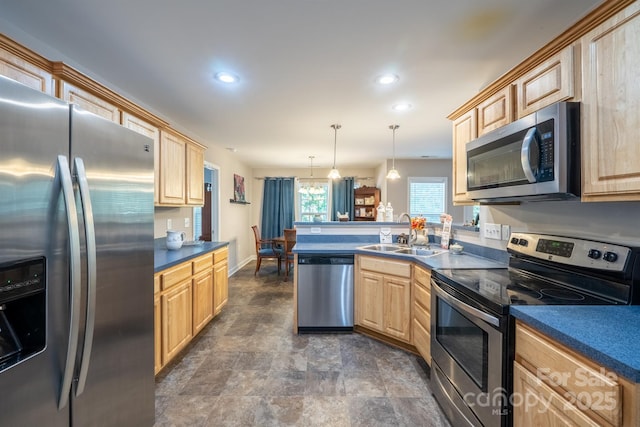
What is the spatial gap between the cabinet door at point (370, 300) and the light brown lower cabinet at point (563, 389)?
1423 millimetres

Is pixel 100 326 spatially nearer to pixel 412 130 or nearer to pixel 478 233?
pixel 478 233

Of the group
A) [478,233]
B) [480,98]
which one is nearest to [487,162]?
[480,98]

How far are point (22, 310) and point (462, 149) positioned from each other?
258 centimetres

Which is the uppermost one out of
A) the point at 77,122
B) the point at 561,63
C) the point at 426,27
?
the point at 426,27

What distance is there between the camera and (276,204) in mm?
6633

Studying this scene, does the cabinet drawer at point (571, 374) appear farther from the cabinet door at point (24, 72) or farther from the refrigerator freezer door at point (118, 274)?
the cabinet door at point (24, 72)

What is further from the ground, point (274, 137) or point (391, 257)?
point (274, 137)

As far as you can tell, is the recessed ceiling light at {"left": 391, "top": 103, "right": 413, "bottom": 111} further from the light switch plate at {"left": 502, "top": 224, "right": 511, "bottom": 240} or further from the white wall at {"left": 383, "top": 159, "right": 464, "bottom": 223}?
the white wall at {"left": 383, "top": 159, "right": 464, "bottom": 223}

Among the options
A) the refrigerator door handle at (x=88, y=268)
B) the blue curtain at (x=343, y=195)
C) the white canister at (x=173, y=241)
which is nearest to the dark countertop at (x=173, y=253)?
the white canister at (x=173, y=241)

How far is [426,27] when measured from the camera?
1615 mm

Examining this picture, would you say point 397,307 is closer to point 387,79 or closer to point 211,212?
point 387,79

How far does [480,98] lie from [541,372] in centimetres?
170

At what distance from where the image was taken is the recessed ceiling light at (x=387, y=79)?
86.9 inches

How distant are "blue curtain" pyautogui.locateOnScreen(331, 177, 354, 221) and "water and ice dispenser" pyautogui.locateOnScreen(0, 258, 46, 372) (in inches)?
229
